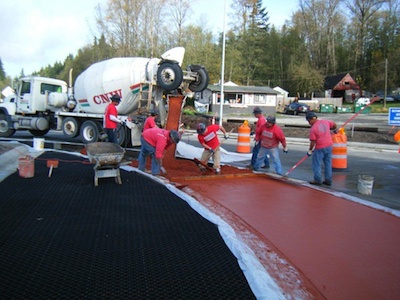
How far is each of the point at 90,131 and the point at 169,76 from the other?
4.12m

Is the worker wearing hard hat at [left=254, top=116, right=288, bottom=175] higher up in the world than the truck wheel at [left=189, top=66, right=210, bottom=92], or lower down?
lower down

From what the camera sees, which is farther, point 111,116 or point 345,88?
point 345,88

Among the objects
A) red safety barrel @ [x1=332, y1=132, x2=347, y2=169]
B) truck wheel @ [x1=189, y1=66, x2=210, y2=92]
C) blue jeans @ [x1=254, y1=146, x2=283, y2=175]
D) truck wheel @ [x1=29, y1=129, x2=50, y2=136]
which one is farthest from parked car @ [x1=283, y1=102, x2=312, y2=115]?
blue jeans @ [x1=254, y1=146, x2=283, y2=175]

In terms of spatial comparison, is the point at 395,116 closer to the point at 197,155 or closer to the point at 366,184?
the point at 197,155

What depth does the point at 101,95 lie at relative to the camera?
1305 cm

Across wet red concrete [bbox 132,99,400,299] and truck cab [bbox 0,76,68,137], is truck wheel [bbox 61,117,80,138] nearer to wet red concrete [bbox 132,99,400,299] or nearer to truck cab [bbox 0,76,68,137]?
truck cab [bbox 0,76,68,137]

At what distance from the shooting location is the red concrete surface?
3.59 meters

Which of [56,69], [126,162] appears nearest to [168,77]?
[126,162]

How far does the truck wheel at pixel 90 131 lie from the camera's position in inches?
528

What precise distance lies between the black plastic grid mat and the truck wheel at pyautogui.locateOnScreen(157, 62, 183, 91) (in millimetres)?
5698

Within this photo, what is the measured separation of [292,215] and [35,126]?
13008 millimetres

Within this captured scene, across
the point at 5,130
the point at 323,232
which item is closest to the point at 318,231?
the point at 323,232

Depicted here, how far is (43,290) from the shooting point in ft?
9.72

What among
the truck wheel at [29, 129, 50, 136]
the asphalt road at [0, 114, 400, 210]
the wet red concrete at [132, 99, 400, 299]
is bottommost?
the wet red concrete at [132, 99, 400, 299]
